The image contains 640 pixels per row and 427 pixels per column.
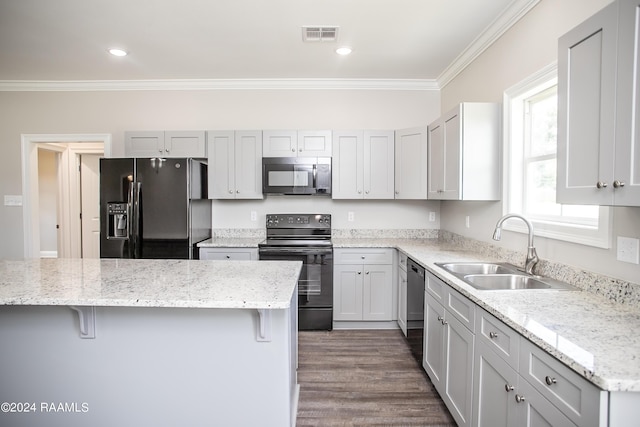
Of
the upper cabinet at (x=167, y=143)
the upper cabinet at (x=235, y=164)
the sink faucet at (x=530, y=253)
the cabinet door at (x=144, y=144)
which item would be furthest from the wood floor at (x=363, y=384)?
the cabinet door at (x=144, y=144)

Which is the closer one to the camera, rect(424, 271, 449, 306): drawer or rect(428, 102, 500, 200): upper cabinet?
rect(424, 271, 449, 306): drawer

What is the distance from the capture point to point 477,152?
253cm

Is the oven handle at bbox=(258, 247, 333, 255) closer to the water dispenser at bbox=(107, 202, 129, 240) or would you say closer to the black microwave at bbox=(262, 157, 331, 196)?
the black microwave at bbox=(262, 157, 331, 196)

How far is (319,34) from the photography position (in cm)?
269

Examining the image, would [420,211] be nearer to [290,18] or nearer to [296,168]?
[296,168]

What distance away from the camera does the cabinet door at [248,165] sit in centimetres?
356

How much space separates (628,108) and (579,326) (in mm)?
795

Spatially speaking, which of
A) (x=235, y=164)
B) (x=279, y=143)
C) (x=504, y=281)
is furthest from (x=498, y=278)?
(x=235, y=164)

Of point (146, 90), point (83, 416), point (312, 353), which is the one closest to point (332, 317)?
point (312, 353)

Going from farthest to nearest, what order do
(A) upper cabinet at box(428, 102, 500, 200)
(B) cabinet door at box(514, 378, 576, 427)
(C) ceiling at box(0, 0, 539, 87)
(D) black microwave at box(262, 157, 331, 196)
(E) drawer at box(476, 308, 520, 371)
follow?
(D) black microwave at box(262, 157, 331, 196) < (A) upper cabinet at box(428, 102, 500, 200) < (C) ceiling at box(0, 0, 539, 87) < (E) drawer at box(476, 308, 520, 371) < (B) cabinet door at box(514, 378, 576, 427)

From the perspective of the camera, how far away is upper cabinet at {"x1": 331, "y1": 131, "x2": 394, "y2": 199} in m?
3.56

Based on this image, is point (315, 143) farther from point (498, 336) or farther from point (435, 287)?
point (498, 336)

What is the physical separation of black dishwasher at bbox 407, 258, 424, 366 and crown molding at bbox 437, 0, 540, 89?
1933 mm

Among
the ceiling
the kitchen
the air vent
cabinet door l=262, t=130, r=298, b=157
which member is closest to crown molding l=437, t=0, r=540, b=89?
the ceiling
